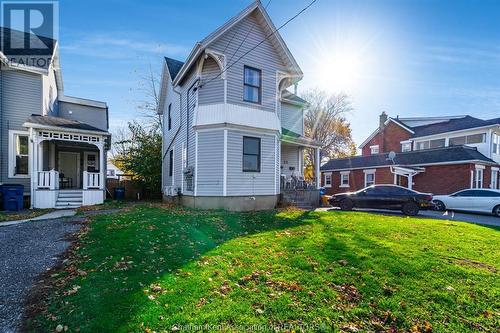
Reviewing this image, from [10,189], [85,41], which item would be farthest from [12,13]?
[10,189]

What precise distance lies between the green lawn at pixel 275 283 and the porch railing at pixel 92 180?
26.0 feet

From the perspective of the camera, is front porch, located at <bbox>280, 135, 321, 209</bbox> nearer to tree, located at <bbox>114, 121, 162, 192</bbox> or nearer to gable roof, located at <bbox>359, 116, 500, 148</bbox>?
tree, located at <bbox>114, 121, 162, 192</bbox>

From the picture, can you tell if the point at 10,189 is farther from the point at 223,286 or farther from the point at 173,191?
the point at 223,286

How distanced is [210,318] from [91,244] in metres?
4.22

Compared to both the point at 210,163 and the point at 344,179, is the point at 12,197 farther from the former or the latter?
the point at 344,179

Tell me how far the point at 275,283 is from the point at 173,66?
1680 cm

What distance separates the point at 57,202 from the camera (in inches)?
509

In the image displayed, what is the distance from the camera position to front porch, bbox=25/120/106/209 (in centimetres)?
1265

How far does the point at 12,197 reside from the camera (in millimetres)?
11945

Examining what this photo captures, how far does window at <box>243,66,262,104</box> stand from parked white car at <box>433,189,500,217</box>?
44.3 ft

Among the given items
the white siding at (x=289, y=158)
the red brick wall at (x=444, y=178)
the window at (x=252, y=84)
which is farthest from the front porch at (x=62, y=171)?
the red brick wall at (x=444, y=178)

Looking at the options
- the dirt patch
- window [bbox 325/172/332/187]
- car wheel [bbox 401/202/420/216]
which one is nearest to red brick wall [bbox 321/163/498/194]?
window [bbox 325/172/332/187]

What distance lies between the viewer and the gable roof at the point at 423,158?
63.3 ft

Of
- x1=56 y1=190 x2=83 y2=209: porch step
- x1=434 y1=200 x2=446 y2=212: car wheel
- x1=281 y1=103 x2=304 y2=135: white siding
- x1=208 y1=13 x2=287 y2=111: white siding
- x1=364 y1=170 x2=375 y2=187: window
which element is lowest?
x1=434 y1=200 x2=446 y2=212: car wheel
